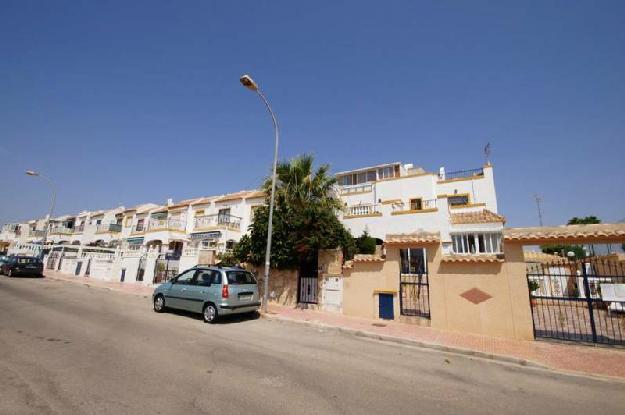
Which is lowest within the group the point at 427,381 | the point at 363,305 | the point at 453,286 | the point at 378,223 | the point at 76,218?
the point at 427,381

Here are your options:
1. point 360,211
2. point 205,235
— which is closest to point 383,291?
point 360,211

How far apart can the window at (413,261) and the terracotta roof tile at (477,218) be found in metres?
3.03

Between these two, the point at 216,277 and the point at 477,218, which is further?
the point at 477,218

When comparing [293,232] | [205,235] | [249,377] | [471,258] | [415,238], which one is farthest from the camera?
[205,235]

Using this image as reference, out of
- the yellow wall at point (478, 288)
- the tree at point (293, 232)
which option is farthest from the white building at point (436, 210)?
the yellow wall at point (478, 288)

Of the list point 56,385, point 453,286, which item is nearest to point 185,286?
point 56,385

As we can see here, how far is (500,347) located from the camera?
7.75 m

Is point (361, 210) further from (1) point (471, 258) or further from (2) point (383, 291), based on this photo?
(1) point (471, 258)

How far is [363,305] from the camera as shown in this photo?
442 inches

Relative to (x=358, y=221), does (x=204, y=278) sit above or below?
below

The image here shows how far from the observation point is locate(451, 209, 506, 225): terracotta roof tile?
18.4 m

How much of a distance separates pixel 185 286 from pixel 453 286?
9252 mm

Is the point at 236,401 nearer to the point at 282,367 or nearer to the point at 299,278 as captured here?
the point at 282,367

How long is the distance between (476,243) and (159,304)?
59.3 ft
